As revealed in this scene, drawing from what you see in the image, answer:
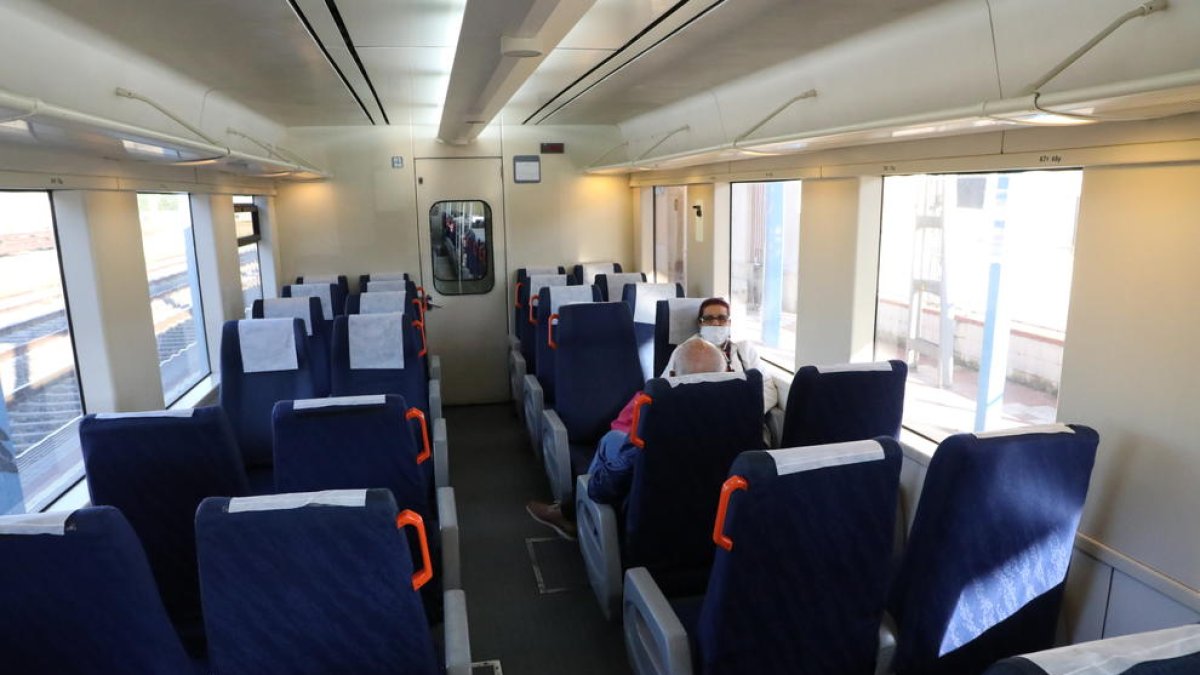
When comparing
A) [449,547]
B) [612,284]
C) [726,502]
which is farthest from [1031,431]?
[612,284]

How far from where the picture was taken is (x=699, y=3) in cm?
242

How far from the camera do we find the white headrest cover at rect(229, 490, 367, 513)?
1.57 metres

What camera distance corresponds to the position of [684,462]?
9.06 feet

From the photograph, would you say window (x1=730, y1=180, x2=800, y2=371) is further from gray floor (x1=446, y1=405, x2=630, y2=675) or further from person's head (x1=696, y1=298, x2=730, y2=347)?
gray floor (x1=446, y1=405, x2=630, y2=675)

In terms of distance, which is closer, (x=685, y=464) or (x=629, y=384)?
(x=685, y=464)

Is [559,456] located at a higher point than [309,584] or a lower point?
lower

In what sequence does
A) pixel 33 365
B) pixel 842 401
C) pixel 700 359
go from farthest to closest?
pixel 700 359
pixel 33 365
pixel 842 401

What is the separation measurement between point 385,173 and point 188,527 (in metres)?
5.06

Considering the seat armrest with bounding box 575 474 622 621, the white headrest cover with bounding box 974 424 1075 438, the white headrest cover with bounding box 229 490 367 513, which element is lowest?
the seat armrest with bounding box 575 474 622 621

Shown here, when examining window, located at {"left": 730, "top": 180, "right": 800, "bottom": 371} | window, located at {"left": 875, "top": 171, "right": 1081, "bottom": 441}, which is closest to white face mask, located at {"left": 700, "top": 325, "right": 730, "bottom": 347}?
window, located at {"left": 875, "top": 171, "right": 1081, "bottom": 441}

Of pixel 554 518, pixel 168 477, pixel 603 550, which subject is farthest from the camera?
→ pixel 554 518

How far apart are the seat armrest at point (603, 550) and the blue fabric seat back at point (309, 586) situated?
143cm

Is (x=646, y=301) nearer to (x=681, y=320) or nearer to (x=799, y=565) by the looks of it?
(x=681, y=320)

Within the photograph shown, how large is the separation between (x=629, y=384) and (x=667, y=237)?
3.36 m
